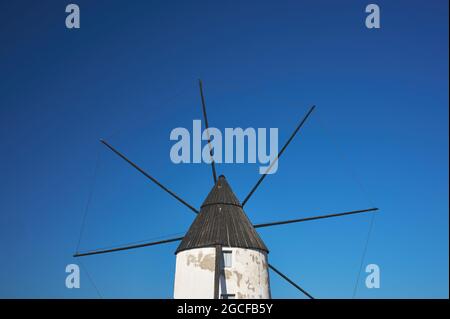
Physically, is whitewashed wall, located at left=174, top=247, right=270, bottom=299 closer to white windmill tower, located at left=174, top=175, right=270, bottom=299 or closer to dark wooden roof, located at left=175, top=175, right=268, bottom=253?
white windmill tower, located at left=174, top=175, right=270, bottom=299

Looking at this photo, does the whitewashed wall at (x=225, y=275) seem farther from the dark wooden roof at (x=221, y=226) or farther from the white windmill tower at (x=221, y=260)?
the dark wooden roof at (x=221, y=226)

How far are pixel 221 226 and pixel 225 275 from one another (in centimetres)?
153

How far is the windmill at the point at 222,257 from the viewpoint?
13594mm

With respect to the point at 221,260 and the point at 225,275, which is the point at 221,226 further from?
the point at 225,275

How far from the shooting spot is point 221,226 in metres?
14.7

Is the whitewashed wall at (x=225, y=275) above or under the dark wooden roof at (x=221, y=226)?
under

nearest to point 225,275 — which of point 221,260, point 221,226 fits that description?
point 221,260
